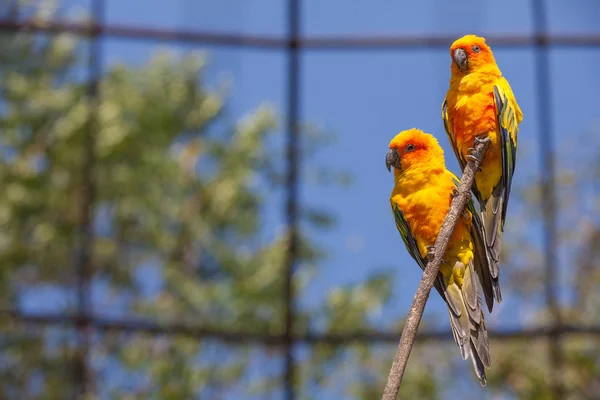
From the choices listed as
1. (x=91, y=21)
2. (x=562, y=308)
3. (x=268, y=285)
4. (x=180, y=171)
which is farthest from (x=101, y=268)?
(x=562, y=308)

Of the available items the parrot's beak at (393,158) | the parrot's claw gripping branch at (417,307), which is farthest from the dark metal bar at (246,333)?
the parrot's claw gripping branch at (417,307)

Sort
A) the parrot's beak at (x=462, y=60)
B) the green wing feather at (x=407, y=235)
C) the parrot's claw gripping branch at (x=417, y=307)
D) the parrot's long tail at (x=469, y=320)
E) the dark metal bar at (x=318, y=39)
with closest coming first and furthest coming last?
the parrot's claw gripping branch at (x=417, y=307) < the parrot's long tail at (x=469, y=320) < the parrot's beak at (x=462, y=60) < the green wing feather at (x=407, y=235) < the dark metal bar at (x=318, y=39)

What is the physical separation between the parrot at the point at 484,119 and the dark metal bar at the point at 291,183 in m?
6.51

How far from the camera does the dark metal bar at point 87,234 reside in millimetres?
8359

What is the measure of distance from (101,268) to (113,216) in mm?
614

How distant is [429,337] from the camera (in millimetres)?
8172

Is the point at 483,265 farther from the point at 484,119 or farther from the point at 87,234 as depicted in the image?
the point at 87,234

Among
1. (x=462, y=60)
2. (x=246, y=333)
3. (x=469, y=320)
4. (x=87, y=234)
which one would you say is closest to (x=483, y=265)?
(x=469, y=320)

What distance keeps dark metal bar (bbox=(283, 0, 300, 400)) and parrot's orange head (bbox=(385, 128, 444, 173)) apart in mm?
6459

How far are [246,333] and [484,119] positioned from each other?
22.3ft

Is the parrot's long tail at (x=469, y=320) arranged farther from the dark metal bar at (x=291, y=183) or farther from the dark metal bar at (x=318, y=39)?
the dark metal bar at (x=318, y=39)

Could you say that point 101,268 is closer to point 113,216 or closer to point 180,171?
point 113,216

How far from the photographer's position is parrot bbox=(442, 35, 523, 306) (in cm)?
171

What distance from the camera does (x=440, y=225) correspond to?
6.17 ft
